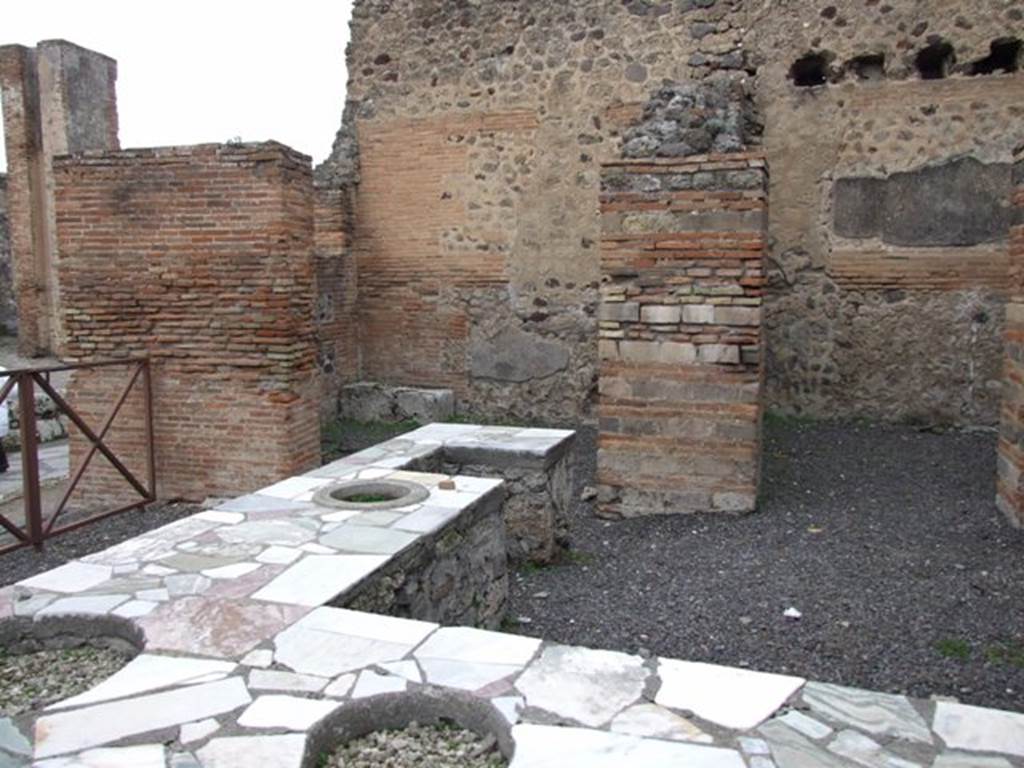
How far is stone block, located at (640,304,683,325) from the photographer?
18.4 ft

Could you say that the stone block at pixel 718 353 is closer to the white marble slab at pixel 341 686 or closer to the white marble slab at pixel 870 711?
the white marble slab at pixel 870 711

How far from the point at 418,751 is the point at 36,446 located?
3.96 m

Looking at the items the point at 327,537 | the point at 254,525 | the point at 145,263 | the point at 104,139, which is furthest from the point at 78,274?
the point at 104,139

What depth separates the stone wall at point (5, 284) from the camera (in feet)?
47.8

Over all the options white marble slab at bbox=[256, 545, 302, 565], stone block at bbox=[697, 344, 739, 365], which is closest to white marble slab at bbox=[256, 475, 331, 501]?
white marble slab at bbox=[256, 545, 302, 565]

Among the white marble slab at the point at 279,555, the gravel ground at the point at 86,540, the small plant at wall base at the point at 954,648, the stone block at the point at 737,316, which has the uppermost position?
the stone block at the point at 737,316

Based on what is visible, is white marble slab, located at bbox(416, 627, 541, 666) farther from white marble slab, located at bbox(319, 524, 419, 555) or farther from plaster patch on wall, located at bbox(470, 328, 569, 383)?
plaster patch on wall, located at bbox(470, 328, 569, 383)

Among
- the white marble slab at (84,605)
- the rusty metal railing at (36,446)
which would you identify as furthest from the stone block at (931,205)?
the white marble slab at (84,605)

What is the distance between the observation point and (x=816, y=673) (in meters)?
3.60

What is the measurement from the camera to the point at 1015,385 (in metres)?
5.12

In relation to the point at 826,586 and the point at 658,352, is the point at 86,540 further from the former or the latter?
the point at 826,586

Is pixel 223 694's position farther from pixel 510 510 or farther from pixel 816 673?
pixel 510 510

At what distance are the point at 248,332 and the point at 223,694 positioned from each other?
13.9ft

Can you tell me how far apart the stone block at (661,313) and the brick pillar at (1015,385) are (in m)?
2.07
